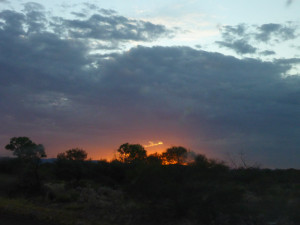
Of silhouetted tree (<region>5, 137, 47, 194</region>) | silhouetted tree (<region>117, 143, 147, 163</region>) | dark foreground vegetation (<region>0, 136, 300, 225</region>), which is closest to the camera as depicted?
dark foreground vegetation (<region>0, 136, 300, 225</region>)

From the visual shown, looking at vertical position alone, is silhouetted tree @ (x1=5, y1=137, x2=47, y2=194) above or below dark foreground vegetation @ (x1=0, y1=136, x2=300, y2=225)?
above

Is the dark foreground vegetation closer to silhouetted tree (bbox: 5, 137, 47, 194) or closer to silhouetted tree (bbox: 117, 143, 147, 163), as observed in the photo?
silhouetted tree (bbox: 5, 137, 47, 194)

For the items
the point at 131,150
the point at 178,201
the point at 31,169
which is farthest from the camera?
the point at 131,150

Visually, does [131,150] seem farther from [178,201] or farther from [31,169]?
[178,201]

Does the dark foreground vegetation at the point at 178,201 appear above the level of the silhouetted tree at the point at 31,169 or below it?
below

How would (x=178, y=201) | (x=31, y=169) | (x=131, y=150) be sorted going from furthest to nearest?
(x=131, y=150)
(x=31, y=169)
(x=178, y=201)

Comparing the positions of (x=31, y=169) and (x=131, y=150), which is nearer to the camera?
(x=31, y=169)

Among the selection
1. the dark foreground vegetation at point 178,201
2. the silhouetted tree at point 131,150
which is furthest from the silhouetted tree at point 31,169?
the silhouetted tree at point 131,150

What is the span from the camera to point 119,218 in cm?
Result: 1723

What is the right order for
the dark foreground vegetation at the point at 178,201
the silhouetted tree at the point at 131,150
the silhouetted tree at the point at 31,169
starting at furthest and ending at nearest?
the silhouetted tree at the point at 131,150 → the silhouetted tree at the point at 31,169 → the dark foreground vegetation at the point at 178,201

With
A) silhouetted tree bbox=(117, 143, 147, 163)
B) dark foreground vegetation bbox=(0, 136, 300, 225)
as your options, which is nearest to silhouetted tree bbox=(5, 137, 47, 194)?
dark foreground vegetation bbox=(0, 136, 300, 225)

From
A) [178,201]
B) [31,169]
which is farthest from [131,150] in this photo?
[178,201]

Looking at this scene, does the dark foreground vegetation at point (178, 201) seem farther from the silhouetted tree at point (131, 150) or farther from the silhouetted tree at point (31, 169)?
the silhouetted tree at point (131, 150)

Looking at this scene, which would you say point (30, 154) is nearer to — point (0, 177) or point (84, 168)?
point (0, 177)
